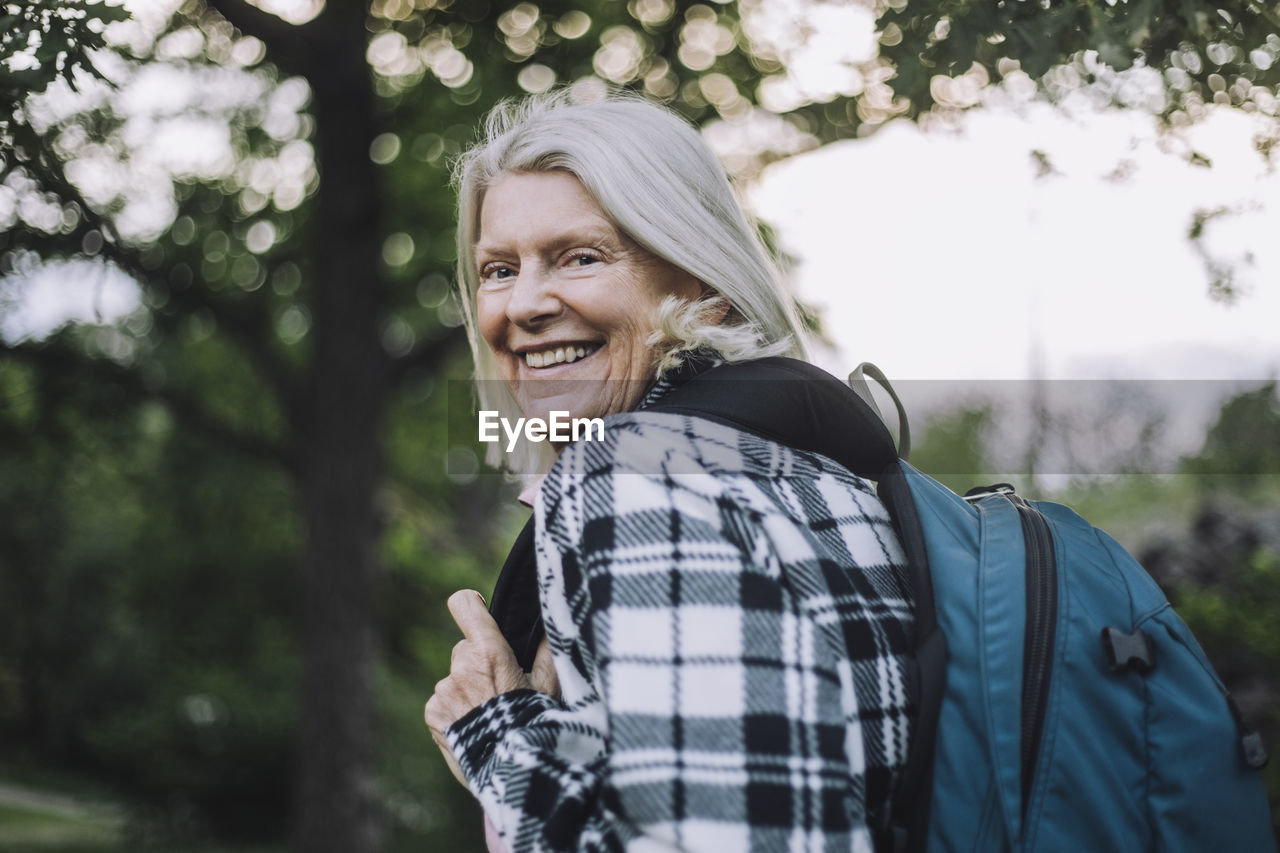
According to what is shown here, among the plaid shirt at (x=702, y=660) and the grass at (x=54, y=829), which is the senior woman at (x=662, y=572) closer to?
the plaid shirt at (x=702, y=660)

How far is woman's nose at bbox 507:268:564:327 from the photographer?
1.67 meters

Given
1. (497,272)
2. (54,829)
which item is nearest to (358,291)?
(497,272)

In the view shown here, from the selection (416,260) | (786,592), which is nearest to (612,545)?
(786,592)

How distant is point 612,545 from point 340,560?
19.3 ft

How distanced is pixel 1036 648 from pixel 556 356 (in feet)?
2.88

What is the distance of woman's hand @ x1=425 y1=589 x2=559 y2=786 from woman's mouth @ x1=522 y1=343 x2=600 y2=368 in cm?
41

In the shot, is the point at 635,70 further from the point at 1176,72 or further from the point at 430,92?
the point at 1176,72

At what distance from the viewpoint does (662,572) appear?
117 centimetres

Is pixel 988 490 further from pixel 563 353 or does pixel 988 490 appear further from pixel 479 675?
pixel 479 675

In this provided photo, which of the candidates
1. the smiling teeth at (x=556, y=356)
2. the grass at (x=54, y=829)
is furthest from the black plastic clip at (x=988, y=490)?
the grass at (x=54, y=829)

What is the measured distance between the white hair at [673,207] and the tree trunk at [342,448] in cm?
513

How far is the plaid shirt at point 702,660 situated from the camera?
111 cm

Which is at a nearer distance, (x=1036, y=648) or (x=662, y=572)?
(x=662, y=572)

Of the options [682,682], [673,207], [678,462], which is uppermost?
[673,207]
